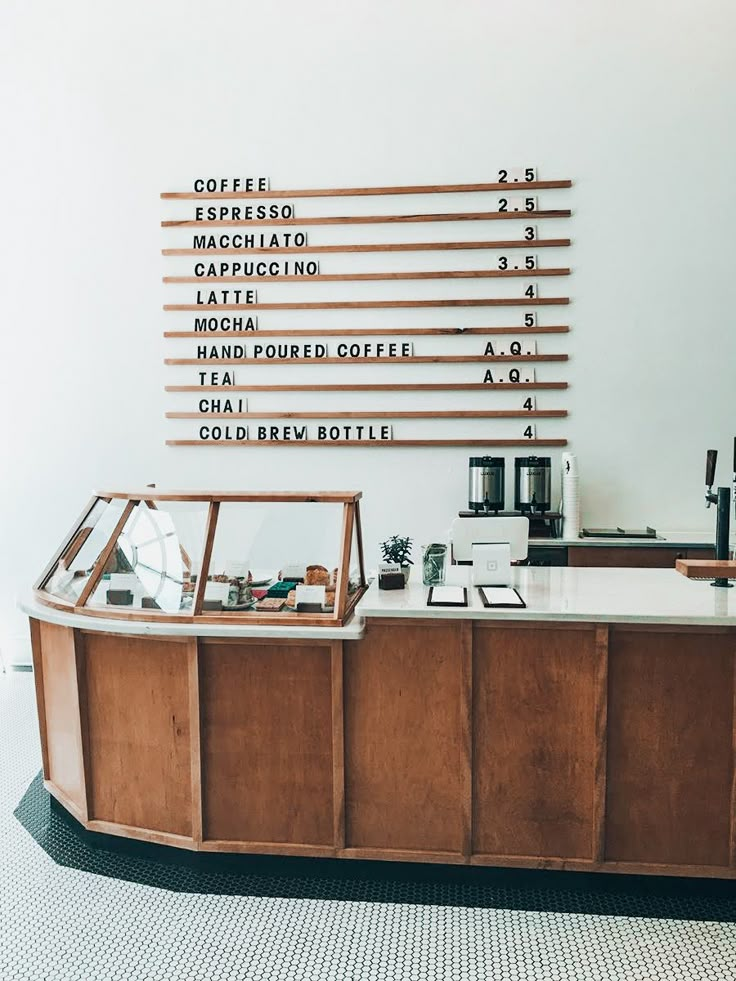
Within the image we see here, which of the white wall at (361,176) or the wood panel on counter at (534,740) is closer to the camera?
the wood panel on counter at (534,740)

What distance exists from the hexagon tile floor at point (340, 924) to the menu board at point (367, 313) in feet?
9.19

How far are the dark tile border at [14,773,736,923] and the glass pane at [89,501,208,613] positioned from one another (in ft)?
2.98

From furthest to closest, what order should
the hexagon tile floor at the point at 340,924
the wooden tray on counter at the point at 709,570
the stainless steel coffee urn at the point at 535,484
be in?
the stainless steel coffee urn at the point at 535,484 → the wooden tray on counter at the point at 709,570 → the hexagon tile floor at the point at 340,924

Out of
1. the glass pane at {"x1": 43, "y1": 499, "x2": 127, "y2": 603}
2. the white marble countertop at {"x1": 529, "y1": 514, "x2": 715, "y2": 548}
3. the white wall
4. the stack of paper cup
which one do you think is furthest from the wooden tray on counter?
the white wall

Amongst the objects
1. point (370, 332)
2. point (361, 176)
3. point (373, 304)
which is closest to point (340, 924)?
point (370, 332)

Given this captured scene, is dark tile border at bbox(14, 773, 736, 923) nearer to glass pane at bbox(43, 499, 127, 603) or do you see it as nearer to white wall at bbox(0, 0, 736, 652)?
glass pane at bbox(43, 499, 127, 603)

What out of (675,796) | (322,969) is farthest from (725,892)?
(322,969)

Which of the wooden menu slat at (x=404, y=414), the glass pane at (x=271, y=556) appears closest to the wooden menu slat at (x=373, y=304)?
the wooden menu slat at (x=404, y=414)

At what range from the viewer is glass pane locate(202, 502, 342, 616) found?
9.55ft

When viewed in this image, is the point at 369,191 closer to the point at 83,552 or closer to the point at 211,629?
the point at 83,552

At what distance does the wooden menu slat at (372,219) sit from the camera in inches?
193

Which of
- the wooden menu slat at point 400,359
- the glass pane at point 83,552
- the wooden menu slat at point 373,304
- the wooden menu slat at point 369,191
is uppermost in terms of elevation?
the wooden menu slat at point 369,191

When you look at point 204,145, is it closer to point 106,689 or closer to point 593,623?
point 106,689

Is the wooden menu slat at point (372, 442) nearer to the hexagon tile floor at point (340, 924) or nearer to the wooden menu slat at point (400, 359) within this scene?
the wooden menu slat at point (400, 359)
